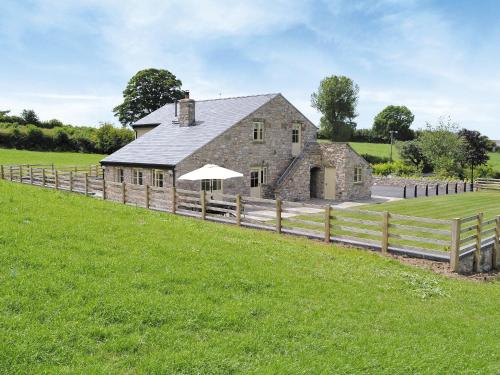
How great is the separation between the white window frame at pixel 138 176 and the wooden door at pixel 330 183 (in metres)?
11.5

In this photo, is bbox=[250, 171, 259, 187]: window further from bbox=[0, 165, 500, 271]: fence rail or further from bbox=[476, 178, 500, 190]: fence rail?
bbox=[476, 178, 500, 190]: fence rail

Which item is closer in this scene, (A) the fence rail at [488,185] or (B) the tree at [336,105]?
(A) the fence rail at [488,185]

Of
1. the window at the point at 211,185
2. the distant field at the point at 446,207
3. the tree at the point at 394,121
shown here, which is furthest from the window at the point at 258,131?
the tree at the point at 394,121

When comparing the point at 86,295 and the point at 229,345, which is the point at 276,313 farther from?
the point at 86,295

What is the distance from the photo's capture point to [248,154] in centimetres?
2530

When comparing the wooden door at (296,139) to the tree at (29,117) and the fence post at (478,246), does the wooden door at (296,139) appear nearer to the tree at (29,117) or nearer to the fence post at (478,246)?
the fence post at (478,246)

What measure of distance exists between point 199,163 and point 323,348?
17.2 meters

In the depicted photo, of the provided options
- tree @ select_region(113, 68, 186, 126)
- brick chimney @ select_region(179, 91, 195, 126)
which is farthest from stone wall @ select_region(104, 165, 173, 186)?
tree @ select_region(113, 68, 186, 126)

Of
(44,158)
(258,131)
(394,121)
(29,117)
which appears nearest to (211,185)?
(258,131)

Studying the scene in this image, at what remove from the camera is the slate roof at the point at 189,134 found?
23.0 m

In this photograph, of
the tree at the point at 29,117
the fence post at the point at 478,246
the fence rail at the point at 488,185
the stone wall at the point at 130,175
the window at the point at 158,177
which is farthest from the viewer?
the tree at the point at 29,117

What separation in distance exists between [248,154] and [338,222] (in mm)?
8814

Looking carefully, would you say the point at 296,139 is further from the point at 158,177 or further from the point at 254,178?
the point at 158,177

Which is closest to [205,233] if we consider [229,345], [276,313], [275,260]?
[275,260]
